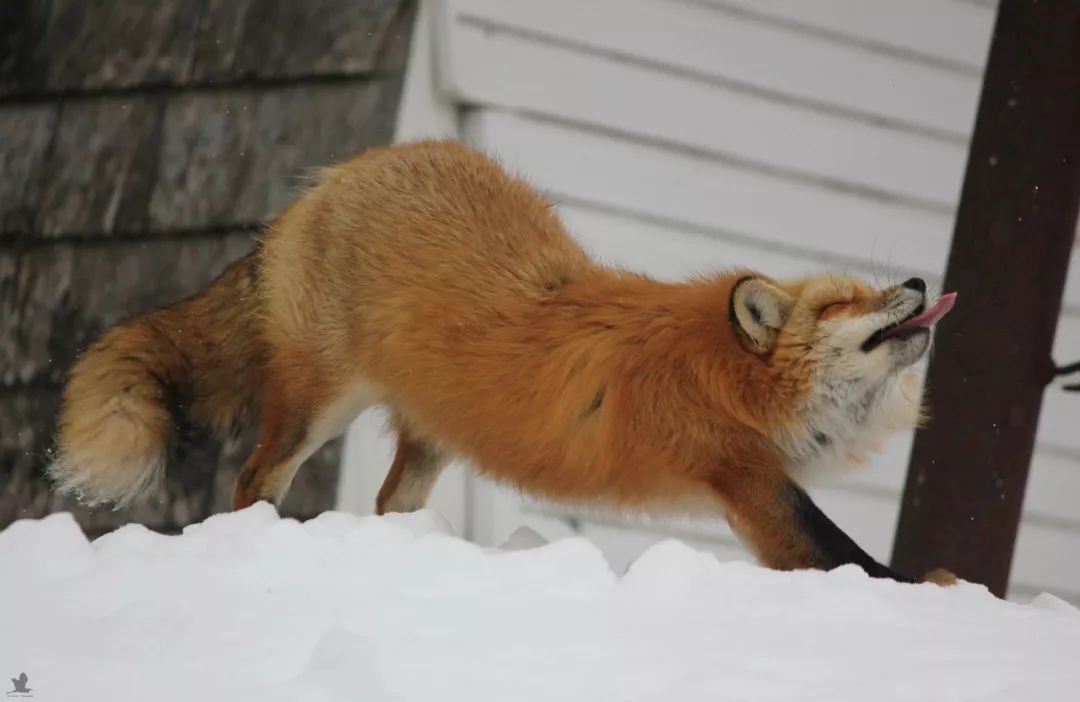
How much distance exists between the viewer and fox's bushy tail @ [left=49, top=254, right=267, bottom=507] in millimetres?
2635

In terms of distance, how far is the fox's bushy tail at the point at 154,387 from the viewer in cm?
263

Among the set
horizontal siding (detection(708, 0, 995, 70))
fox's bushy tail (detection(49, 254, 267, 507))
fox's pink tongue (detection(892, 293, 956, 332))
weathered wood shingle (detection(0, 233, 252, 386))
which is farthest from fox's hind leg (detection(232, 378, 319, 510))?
horizontal siding (detection(708, 0, 995, 70))

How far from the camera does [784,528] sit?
2.25 metres

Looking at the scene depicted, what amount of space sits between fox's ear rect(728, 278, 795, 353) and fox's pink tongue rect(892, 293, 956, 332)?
196mm

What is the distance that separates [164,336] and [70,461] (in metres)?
0.32

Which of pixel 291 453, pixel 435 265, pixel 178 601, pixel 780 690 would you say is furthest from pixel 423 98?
pixel 780 690

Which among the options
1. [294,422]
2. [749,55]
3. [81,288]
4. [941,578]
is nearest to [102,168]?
[81,288]

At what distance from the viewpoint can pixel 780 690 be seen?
152 centimetres

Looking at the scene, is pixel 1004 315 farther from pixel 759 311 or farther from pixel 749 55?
pixel 749 55

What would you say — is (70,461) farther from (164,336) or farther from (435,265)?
(435,265)

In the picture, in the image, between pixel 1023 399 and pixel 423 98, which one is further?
pixel 423 98

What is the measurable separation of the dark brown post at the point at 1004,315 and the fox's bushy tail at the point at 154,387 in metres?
1.34

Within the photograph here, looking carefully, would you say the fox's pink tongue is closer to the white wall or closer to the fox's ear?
the fox's ear

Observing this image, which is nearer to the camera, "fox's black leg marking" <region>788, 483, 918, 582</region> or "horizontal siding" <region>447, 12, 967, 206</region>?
"fox's black leg marking" <region>788, 483, 918, 582</region>
